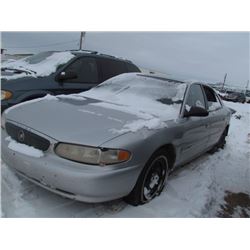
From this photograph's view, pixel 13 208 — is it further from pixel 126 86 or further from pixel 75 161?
pixel 126 86

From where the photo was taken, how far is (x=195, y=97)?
4332 mm

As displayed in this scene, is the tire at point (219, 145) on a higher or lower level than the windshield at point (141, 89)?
lower

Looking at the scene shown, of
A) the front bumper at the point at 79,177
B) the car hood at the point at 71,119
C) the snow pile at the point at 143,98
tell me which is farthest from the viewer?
the snow pile at the point at 143,98

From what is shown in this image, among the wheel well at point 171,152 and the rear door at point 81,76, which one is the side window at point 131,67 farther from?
the wheel well at point 171,152

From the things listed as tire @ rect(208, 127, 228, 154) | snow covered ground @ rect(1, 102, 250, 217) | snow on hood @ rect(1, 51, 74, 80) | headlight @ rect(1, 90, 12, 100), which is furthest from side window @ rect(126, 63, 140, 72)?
headlight @ rect(1, 90, 12, 100)

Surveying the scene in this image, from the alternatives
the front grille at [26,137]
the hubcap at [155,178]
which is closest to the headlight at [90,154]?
the front grille at [26,137]

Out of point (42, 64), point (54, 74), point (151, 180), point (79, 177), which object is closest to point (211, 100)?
point (151, 180)

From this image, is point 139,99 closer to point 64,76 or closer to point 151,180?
point 151,180

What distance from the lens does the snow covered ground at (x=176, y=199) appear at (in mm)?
2883

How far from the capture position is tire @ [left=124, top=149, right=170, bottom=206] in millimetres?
2975

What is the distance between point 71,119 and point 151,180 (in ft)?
3.59

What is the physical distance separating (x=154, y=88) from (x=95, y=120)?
1.44m

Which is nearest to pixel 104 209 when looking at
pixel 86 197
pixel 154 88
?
pixel 86 197

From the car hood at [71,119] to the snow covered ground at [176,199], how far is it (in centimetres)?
71
